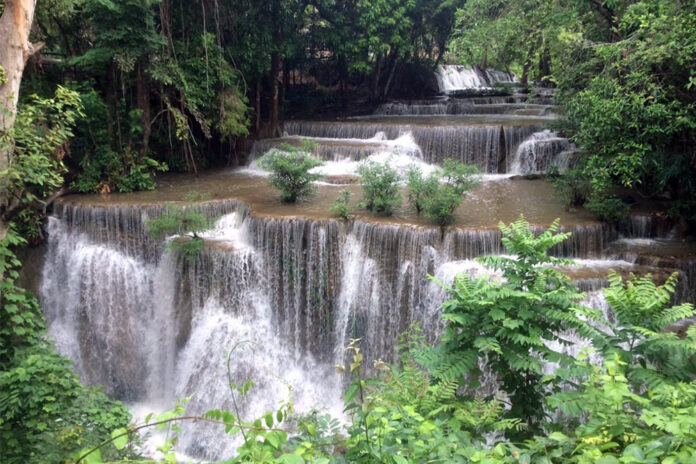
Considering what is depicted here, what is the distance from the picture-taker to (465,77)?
960 inches

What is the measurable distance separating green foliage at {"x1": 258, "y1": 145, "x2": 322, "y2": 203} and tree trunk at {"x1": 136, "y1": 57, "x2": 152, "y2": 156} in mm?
3493

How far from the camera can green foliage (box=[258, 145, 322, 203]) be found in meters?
9.66

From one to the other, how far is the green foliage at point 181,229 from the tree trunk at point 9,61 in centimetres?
327

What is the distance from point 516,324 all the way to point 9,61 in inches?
221

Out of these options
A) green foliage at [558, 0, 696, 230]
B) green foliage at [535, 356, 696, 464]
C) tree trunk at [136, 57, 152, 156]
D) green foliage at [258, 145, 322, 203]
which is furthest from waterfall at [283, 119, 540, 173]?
green foliage at [535, 356, 696, 464]

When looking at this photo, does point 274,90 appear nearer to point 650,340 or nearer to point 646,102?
point 646,102

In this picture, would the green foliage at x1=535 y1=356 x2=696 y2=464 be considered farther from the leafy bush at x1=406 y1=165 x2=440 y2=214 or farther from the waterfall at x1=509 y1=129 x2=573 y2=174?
the waterfall at x1=509 y1=129 x2=573 y2=174

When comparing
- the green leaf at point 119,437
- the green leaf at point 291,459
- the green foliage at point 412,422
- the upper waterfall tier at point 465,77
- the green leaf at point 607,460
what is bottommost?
the green foliage at point 412,422

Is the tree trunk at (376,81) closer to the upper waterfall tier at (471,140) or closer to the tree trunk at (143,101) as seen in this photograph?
the upper waterfall tier at (471,140)

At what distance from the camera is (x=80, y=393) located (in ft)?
18.7

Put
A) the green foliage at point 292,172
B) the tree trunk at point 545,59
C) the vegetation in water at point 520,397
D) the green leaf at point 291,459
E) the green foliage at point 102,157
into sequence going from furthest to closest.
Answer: the green foliage at point 102,157
the tree trunk at point 545,59
the green foliage at point 292,172
the vegetation in water at point 520,397
the green leaf at point 291,459

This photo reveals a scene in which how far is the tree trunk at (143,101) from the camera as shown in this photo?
11.5m

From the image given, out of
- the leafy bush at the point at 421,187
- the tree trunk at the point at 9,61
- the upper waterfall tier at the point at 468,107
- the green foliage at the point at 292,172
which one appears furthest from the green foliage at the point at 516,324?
the upper waterfall tier at the point at 468,107

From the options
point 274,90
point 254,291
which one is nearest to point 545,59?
point 274,90
